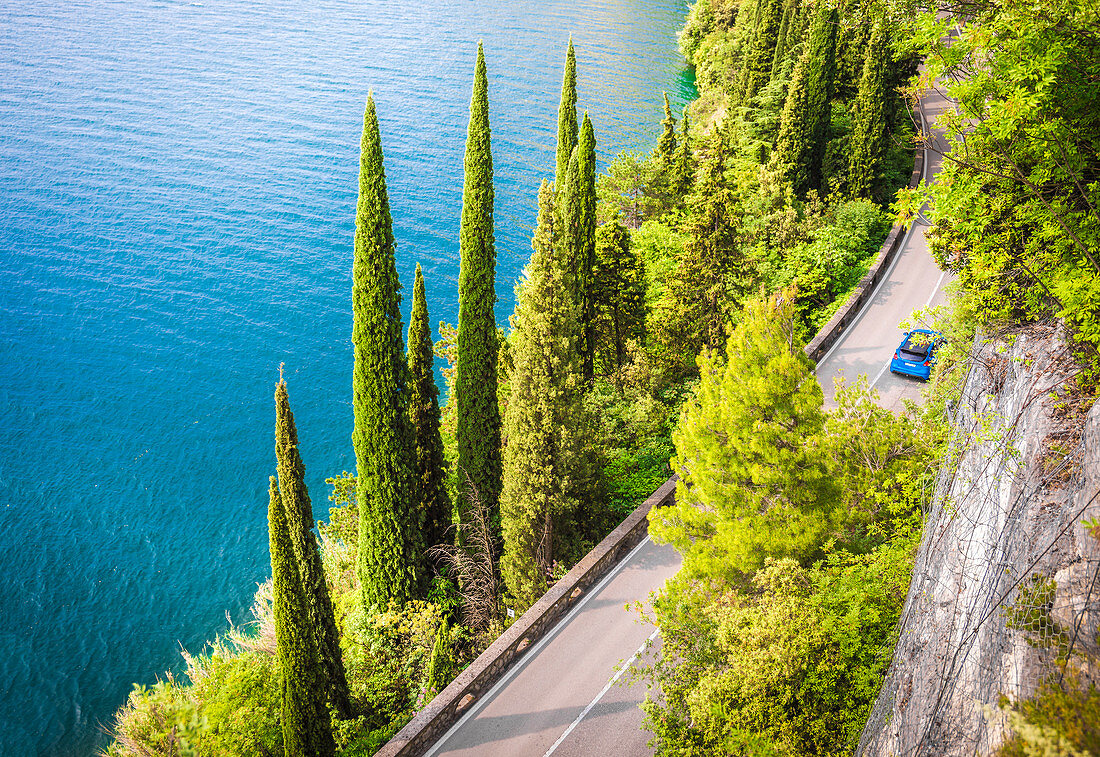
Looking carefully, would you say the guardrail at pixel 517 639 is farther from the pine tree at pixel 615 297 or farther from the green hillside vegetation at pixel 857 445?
the pine tree at pixel 615 297

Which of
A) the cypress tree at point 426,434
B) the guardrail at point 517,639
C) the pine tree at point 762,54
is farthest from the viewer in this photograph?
the pine tree at point 762,54

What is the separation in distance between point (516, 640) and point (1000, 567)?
1181cm

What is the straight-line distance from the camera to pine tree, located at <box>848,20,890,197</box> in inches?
1321

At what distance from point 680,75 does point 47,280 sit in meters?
67.4

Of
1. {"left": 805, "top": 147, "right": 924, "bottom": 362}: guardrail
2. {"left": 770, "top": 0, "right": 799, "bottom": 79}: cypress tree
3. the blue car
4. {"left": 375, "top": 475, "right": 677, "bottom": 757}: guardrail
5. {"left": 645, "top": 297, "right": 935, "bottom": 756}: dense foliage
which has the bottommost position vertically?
{"left": 375, "top": 475, "right": 677, "bottom": 757}: guardrail

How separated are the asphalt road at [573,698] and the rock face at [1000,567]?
20.9 feet

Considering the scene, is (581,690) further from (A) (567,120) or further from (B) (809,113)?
(B) (809,113)

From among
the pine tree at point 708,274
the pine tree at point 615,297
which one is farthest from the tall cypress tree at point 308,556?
the pine tree at point 708,274

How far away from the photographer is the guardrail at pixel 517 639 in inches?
616

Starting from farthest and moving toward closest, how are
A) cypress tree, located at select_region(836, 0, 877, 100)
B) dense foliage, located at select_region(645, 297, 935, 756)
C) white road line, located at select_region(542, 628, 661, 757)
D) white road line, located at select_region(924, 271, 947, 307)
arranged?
cypress tree, located at select_region(836, 0, 877, 100) < white road line, located at select_region(924, 271, 947, 307) < white road line, located at select_region(542, 628, 661, 757) < dense foliage, located at select_region(645, 297, 935, 756)

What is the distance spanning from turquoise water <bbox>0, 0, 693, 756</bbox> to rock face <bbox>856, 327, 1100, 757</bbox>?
28.4m

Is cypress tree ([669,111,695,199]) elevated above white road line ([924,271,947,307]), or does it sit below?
above

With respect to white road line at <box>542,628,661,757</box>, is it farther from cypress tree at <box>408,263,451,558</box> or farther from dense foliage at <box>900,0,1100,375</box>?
dense foliage at <box>900,0,1100,375</box>

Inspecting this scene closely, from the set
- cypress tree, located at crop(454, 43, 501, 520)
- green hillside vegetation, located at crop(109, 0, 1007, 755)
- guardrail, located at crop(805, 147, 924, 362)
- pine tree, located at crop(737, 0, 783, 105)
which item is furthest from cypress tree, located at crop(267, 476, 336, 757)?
pine tree, located at crop(737, 0, 783, 105)
